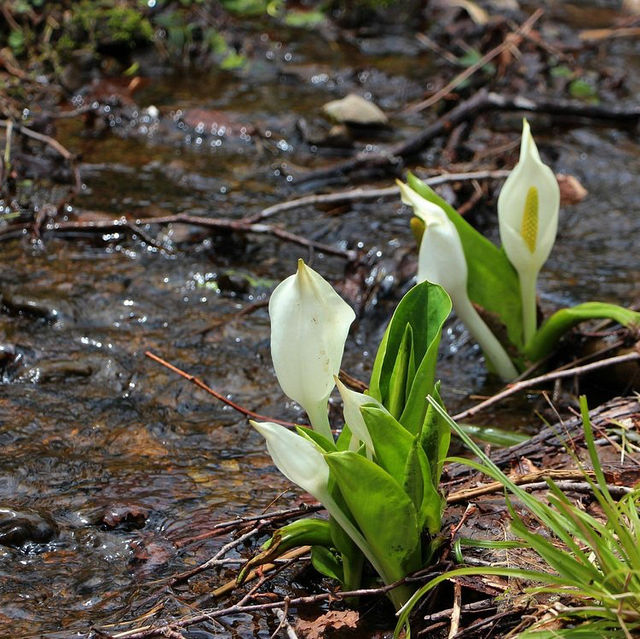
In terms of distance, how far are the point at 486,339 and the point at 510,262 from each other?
249 mm

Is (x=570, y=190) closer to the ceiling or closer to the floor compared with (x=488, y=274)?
closer to the floor

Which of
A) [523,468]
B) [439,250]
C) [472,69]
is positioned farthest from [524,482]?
[472,69]

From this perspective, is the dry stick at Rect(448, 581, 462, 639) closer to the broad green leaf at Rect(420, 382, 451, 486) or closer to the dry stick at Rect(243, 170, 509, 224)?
the broad green leaf at Rect(420, 382, 451, 486)

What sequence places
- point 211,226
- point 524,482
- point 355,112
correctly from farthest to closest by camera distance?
point 355,112 → point 211,226 → point 524,482

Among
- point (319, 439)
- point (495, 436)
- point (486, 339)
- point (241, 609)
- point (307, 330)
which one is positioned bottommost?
point (495, 436)

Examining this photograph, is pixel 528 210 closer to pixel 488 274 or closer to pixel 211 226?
pixel 488 274

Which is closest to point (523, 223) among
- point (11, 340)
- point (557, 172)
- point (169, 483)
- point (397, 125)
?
point (169, 483)

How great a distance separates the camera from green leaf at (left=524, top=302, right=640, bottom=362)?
264cm

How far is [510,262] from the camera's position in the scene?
9.25 feet

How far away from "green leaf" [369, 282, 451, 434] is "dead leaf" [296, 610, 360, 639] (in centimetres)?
38

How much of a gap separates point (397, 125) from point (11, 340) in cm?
316

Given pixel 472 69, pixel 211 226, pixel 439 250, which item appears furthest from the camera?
pixel 472 69

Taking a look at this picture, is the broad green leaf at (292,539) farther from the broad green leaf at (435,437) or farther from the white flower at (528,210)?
the white flower at (528,210)

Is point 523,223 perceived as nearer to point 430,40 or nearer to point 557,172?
point 557,172
